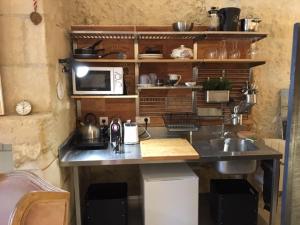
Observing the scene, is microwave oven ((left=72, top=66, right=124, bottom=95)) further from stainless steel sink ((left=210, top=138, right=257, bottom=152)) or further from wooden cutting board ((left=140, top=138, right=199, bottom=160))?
stainless steel sink ((left=210, top=138, right=257, bottom=152))

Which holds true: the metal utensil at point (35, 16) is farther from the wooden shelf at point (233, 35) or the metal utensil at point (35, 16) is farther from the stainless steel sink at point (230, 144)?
the stainless steel sink at point (230, 144)

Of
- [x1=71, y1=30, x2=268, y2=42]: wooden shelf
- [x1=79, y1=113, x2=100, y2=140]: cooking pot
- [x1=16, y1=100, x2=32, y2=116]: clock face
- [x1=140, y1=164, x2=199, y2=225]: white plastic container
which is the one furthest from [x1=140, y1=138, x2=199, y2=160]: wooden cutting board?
[x1=71, y1=30, x2=268, y2=42]: wooden shelf

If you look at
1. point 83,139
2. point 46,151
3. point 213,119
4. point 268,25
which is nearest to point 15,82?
point 46,151

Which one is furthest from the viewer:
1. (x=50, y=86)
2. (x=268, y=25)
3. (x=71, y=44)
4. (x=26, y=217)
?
(x=268, y=25)

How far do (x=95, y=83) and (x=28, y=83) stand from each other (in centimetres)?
69

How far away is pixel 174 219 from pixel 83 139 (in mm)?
1058

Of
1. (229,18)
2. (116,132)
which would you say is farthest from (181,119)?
(229,18)

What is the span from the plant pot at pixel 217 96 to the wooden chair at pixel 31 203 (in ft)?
5.57

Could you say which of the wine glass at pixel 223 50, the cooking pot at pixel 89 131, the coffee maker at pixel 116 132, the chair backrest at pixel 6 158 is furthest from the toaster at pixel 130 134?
the wine glass at pixel 223 50

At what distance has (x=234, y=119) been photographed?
2453mm

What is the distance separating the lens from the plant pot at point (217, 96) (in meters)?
2.40

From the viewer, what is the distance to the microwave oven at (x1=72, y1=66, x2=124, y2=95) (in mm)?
2277

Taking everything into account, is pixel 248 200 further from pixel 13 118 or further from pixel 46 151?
pixel 13 118

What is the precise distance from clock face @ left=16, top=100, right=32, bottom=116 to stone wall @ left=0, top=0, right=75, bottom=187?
0.04m
